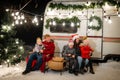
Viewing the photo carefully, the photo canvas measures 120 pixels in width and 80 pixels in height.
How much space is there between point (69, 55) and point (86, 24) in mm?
2532

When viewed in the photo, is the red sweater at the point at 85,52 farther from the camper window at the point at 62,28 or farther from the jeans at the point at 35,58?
the camper window at the point at 62,28

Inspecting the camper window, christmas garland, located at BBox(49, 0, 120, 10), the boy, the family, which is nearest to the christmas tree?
the family

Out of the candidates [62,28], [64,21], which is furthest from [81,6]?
[62,28]

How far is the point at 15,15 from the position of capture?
10820mm

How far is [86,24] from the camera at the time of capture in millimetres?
11219

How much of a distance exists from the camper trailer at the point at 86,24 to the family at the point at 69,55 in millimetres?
1341

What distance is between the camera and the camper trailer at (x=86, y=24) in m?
11.1

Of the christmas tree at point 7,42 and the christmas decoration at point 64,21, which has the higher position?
the christmas decoration at point 64,21

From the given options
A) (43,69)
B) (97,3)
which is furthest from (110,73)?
(97,3)

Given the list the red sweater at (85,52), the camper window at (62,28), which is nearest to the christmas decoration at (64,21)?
the camper window at (62,28)

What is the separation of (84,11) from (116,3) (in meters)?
1.59

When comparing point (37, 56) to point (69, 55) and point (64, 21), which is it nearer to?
point (69, 55)

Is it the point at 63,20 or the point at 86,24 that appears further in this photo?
the point at 63,20

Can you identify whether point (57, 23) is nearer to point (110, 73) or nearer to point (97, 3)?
point (97, 3)
